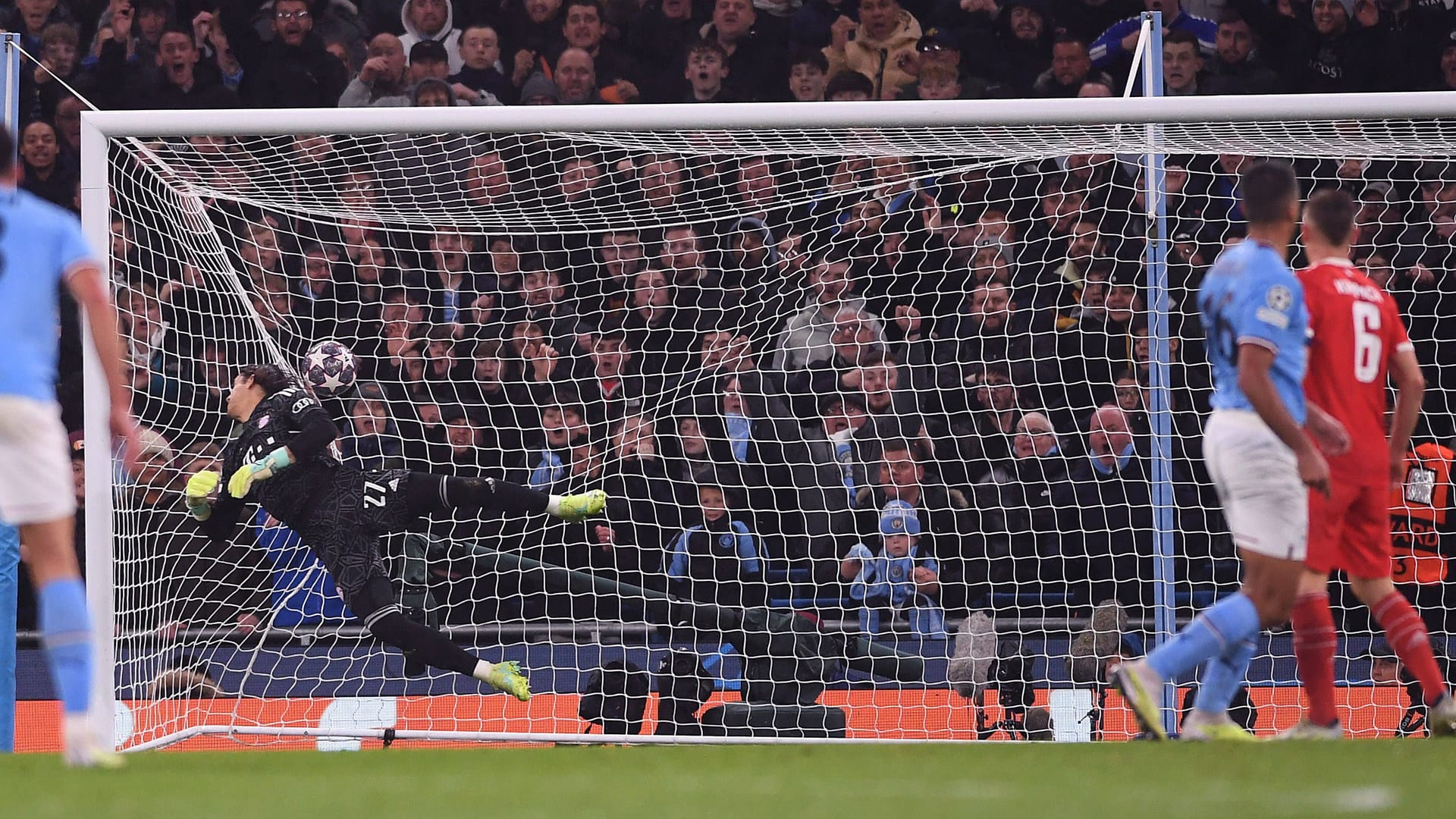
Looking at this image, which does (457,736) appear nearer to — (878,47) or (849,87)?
(849,87)

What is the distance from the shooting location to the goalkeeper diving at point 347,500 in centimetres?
729

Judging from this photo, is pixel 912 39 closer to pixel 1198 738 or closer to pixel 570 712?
pixel 570 712

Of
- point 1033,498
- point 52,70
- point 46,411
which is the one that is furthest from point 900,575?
point 52,70

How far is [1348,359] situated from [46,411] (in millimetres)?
3545

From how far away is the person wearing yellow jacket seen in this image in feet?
32.9

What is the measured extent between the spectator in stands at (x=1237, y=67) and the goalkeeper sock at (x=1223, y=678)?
5.95 m

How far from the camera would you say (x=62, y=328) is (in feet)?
30.6

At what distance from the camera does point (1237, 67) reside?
9859 millimetres

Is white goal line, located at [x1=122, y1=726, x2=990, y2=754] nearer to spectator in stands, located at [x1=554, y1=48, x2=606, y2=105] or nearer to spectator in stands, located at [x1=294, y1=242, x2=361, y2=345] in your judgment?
spectator in stands, located at [x1=294, y1=242, x2=361, y2=345]

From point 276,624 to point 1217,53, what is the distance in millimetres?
6336

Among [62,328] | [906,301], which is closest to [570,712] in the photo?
[906,301]

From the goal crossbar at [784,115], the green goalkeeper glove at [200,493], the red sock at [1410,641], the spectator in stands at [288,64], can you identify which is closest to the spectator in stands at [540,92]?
the spectator in stands at [288,64]

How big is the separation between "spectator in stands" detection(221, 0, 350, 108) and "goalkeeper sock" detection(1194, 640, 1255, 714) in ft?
22.9

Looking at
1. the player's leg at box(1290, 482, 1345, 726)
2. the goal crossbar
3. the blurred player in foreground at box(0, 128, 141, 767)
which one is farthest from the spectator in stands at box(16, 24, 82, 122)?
the player's leg at box(1290, 482, 1345, 726)
